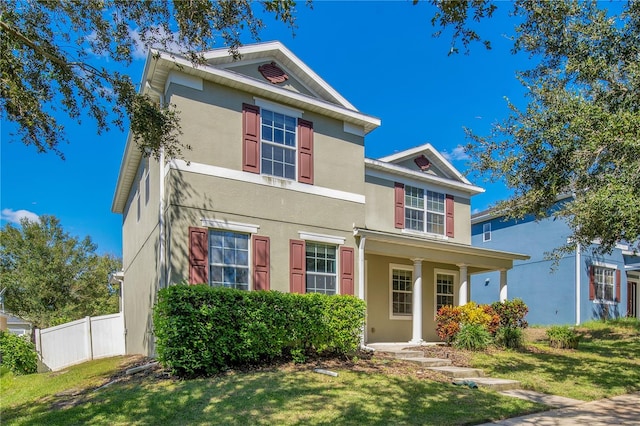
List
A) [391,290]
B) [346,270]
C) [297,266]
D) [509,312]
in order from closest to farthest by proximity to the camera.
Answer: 1. [297,266]
2. [346,270]
3. [509,312]
4. [391,290]

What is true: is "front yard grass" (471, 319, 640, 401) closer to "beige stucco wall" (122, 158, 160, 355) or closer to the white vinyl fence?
"beige stucco wall" (122, 158, 160, 355)

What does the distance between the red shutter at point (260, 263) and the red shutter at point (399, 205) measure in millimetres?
5786

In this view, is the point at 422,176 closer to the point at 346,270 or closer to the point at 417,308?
the point at 417,308

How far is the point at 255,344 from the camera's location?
888 centimetres

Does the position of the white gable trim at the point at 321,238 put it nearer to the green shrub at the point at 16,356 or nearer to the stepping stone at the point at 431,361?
the stepping stone at the point at 431,361

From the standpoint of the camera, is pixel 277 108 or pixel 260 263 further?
pixel 277 108

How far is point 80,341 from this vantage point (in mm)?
14906

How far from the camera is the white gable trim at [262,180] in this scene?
1004 cm

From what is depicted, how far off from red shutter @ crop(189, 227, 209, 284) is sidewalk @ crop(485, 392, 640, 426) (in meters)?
6.31

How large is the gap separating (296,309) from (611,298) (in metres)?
18.8

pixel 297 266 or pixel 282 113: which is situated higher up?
pixel 282 113

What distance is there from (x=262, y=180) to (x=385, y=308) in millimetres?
6486

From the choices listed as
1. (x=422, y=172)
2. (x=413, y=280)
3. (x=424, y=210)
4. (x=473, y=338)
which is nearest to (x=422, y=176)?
(x=422, y=172)

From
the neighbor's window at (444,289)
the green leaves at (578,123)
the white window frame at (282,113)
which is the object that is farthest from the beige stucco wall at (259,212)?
the neighbor's window at (444,289)
